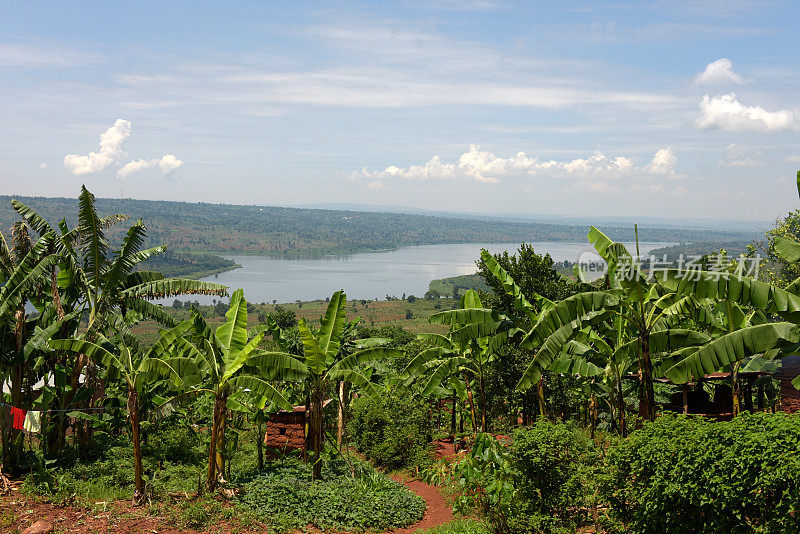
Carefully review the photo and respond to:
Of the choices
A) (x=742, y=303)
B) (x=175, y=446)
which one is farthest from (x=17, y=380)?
(x=742, y=303)

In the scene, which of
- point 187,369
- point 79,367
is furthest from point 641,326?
point 79,367

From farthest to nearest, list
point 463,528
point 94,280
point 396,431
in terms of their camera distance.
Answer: point 396,431 → point 94,280 → point 463,528

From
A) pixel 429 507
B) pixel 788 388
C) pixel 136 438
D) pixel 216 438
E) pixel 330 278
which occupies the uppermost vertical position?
pixel 136 438

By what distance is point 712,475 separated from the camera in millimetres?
5262

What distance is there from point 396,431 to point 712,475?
27.4 ft

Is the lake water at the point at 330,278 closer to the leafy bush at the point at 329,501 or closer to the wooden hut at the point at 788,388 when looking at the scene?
the wooden hut at the point at 788,388

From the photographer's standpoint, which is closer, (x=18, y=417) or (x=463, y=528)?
(x=463, y=528)

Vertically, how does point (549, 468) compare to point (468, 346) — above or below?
below

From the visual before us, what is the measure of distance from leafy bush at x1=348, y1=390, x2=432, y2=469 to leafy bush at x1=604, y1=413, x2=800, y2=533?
6588 mm

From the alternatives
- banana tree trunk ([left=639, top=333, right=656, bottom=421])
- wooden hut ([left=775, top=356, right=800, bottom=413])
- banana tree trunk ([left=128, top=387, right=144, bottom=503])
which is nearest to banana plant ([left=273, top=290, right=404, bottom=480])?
banana tree trunk ([left=128, top=387, right=144, bottom=503])

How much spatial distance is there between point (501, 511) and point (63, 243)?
865cm

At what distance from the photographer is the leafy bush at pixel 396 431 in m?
12.7

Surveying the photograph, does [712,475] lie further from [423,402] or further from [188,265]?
[188,265]

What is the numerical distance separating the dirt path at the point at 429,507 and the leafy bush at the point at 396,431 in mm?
563
